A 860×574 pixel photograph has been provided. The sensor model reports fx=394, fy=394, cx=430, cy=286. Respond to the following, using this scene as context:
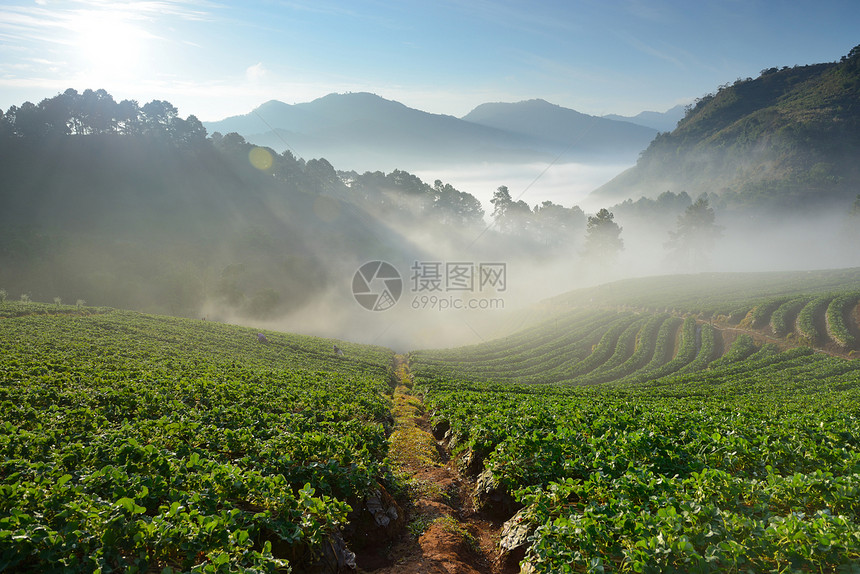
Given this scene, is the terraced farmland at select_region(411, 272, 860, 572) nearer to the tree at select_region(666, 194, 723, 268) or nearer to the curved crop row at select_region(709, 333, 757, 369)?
the curved crop row at select_region(709, 333, 757, 369)

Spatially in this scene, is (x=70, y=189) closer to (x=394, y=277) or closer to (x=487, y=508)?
(x=394, y=277)

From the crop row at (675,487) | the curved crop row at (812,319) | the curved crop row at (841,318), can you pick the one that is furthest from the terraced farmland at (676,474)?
the curved crop row at (812,319)

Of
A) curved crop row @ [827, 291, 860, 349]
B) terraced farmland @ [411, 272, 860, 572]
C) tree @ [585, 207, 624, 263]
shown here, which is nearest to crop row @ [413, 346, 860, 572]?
terraced farmland @ [411, 272, 860, 572]

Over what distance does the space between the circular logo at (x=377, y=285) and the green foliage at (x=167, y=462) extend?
287ft

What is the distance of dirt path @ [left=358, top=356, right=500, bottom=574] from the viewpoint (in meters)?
9.07

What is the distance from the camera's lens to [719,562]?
18.3 feet

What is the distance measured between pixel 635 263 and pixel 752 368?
475ft

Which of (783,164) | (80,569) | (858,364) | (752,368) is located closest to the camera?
(80,569)

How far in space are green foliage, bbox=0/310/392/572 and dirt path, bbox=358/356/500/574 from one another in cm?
155

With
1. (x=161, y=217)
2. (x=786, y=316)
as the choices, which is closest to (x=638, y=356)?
(x=786, y=316)

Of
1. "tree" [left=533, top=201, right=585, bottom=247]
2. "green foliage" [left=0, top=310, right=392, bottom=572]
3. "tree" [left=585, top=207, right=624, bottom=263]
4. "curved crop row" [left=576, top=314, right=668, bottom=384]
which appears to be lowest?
"curved crop row" [left=576, top=314, right=668, bottom=384]

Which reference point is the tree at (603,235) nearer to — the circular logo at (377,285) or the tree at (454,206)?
the circular logo at (377,285)

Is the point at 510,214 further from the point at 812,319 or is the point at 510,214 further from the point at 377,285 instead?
the point at 812,319

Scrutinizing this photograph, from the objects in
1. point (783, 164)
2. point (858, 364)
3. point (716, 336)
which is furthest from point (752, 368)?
point (783, 164)
